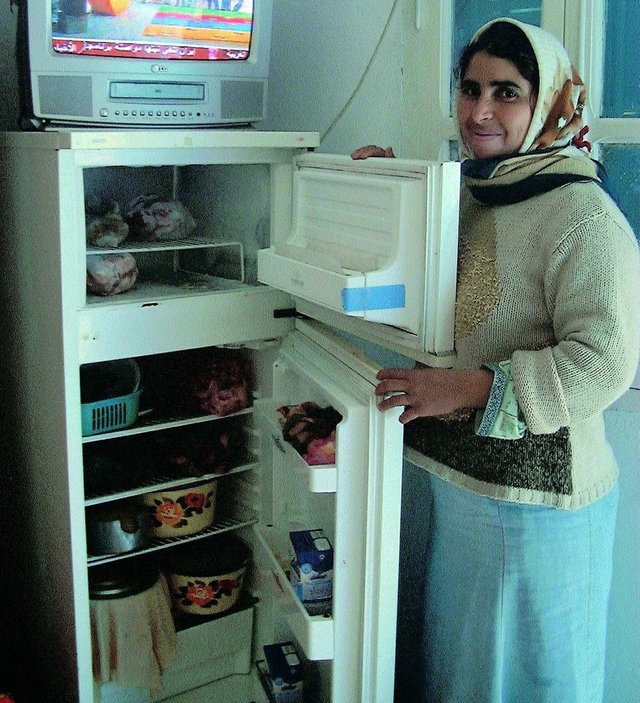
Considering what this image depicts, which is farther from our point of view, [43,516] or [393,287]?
[43,516]

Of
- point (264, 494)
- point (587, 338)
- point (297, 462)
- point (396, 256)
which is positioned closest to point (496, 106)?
point (396, 256)

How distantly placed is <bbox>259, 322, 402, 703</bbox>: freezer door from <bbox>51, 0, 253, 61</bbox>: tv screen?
66 centimetres

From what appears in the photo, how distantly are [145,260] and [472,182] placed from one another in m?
0.96

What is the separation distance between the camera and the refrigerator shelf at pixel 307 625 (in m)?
1.38

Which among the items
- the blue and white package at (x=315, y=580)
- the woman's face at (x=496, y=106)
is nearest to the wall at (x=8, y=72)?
the woman's face at (x=496, y=106)

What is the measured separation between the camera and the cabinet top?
1452mm

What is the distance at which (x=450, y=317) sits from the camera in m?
1.26

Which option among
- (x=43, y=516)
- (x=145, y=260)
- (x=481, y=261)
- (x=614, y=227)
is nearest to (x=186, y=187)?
(x=145, y=260)

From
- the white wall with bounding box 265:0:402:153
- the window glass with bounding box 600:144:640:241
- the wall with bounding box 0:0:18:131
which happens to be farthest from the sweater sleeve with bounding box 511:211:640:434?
the wall with bounding box 0:0:18:131

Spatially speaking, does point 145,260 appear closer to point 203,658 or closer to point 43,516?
point 43,516

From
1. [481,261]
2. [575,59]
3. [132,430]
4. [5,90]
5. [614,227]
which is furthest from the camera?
[5,90]

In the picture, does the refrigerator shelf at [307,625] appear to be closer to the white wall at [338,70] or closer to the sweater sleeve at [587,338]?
the sweater sleeve at [587,338]

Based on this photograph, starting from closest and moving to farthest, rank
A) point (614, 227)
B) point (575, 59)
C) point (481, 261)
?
point (614, 227)
point (481, 261)
point (575, 59)

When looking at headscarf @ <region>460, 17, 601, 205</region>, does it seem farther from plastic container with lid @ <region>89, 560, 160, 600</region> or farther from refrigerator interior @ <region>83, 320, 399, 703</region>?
plastic container with lid @ <region>89, 560, 160, 600</region>
